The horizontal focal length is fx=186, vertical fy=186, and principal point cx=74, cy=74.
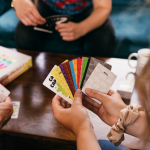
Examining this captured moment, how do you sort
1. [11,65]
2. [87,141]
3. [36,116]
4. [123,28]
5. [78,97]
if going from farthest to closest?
[123,28], [11,65], [36,116], [78,97], [87,141]

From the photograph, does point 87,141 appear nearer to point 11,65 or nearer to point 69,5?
point 11,65

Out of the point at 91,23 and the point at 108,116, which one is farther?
the point at 91,23

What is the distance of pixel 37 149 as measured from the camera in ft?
3.76

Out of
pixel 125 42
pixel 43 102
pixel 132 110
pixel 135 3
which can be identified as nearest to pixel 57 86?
pixel 43 102

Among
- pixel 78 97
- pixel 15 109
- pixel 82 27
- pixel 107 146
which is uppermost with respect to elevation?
pixel 82 27

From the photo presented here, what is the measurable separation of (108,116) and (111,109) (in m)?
0.05

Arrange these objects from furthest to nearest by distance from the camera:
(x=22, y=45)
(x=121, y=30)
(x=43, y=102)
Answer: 1. (x=121, y=30)
2. (x=22, y=45)
3. (x=43, y=102)

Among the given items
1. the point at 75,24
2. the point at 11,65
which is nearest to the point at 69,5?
the point at 75,24

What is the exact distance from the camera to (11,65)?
1.14 meters

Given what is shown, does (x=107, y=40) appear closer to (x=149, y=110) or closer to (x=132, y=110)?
(x=132, y=110)

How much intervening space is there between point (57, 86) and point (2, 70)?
0.43 m

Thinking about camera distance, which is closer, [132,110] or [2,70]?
[132,110]

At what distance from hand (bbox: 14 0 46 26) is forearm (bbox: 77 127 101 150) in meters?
1.00

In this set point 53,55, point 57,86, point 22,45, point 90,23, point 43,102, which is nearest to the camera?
point 57,86
